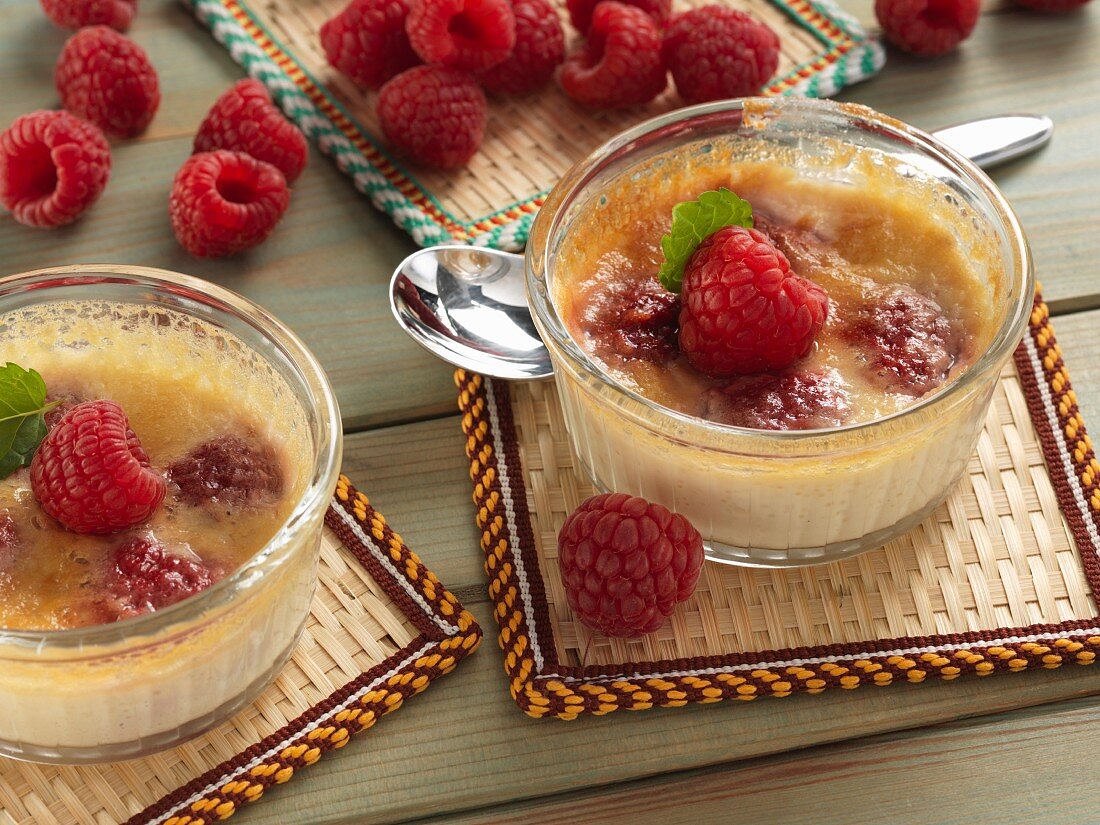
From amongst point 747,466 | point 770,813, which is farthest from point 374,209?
point 770,813

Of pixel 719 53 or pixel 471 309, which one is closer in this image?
pixel 471 309

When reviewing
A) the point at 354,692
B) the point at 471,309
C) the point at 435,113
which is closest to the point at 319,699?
the point at 354,692

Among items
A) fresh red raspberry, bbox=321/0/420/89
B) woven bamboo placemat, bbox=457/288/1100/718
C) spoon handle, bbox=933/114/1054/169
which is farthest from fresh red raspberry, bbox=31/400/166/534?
spoon handle, bbox=933/114/1054/169

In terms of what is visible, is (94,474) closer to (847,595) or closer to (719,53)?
(847,595)

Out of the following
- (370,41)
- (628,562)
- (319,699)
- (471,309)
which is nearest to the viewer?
(628,562)

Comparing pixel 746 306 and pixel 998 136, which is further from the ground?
pixel 746 306

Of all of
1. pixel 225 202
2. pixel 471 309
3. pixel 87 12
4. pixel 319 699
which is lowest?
pixel 319 699

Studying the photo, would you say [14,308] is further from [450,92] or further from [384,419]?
[450,92]
